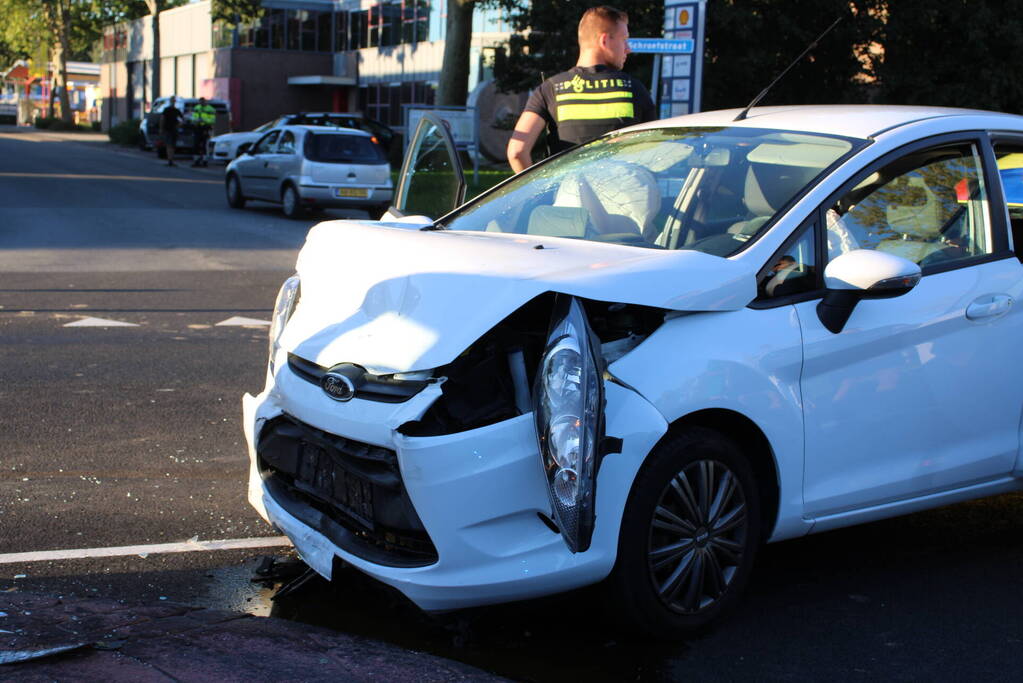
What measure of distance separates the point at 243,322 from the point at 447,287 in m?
6.60

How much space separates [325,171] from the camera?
2100cm

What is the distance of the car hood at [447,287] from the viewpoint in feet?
11.5

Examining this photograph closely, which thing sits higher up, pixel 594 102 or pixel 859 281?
pixel 594 102

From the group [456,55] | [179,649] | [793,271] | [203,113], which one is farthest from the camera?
[203,113]

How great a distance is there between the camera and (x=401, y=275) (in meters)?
3.79

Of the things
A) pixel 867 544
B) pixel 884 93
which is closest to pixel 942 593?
pixel 867 544

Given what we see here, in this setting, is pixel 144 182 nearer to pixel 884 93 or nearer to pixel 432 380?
pixel 884 93

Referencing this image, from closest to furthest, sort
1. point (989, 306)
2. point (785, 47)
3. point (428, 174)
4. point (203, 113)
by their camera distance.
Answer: point (989, 306)
point (428, 174)
point (785, 47)
point (203, 113)

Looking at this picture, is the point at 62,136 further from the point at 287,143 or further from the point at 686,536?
the point at 686,536

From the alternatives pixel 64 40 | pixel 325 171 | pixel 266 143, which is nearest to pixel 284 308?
pixel 325 171

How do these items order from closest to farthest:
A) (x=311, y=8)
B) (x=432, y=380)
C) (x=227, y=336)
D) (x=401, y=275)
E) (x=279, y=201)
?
(x=432, y=380)
(x=401, y=275)
(x=227, y=336)
(x=279, y=201)
(x=311, y=8)

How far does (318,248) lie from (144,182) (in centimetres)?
2706

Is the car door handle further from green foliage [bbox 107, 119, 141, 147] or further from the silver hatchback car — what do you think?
green foliage [bbox 107, 119, 141, 147]

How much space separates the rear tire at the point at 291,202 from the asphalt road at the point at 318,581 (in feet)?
39.4
